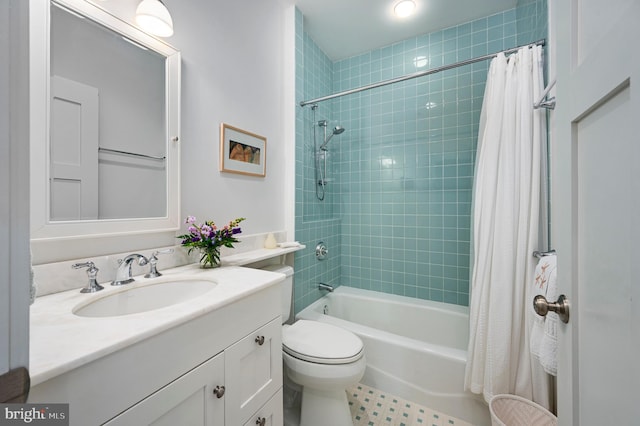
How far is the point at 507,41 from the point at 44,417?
2896mm

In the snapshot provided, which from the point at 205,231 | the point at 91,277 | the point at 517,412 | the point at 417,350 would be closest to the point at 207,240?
the point at 205,231

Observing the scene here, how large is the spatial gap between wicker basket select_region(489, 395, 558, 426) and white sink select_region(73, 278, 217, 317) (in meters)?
→ 1.45

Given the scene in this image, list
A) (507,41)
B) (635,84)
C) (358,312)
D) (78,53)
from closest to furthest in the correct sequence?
(635,84)
(78,53)
(507,41)
(358,312)

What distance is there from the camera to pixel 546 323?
100 cm

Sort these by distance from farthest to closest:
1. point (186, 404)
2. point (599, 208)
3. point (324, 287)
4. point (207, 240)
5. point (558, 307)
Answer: point (324, 287) < point (207, 240) < point (186, 404) < point (558, 307) < point (599, 208)

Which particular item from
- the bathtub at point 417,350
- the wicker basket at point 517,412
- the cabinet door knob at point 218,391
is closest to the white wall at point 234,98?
the cabinet door knob at point 218,391

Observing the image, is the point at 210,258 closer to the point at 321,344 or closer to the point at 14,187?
the point at 321,344

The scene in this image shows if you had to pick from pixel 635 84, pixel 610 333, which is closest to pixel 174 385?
pixel 610 333

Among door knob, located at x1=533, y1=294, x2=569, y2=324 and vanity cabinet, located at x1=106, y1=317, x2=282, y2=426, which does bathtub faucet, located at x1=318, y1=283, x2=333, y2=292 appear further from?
door knob, located at x1=533, y1=294, x2=569, y2=324

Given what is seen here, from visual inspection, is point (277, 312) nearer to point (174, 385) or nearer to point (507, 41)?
point (174, 385)

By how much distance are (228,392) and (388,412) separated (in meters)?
1.14

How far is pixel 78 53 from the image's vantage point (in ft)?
2.93

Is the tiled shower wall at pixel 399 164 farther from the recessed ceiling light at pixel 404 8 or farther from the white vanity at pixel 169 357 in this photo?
the white vanity at pixel 169 357

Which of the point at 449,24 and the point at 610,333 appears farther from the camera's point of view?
the point at 449,24
